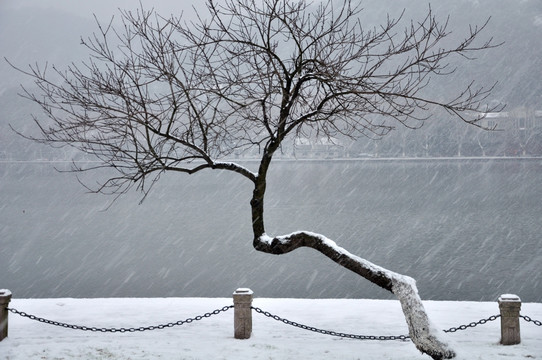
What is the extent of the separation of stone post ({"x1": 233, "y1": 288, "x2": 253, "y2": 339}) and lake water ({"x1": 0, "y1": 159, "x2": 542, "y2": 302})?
13.3 meters

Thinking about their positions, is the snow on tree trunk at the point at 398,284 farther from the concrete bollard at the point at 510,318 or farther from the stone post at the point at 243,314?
the concrete bollard at the point at 510,318

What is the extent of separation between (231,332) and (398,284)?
2.55 m

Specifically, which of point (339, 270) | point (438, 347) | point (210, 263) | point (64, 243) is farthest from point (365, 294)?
point (64, 243)

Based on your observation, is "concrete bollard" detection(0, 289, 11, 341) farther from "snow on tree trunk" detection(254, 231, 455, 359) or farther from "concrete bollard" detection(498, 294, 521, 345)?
"concrete bollard" detection(498, 294, 521, 345)

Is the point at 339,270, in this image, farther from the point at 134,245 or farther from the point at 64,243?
the point at 64,243

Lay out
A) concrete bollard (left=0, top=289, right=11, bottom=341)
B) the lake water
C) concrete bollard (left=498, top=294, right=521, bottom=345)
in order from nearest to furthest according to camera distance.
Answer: concrete bollard (left=498, top=294, right=521, bottom=345) → concrete bollard (left=0, top=289, right=11, bottom=341) → the lake water

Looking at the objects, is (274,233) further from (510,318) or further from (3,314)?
(510,318)

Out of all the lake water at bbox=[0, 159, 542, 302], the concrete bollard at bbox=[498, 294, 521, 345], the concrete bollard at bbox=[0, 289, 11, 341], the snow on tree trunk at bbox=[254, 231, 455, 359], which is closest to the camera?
the snow on tree trunk at bbox=[254, 231, 455, 359]

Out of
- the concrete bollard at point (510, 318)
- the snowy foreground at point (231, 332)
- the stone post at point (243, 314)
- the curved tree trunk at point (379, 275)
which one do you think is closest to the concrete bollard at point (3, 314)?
the snowy foreground at point (231, 332)

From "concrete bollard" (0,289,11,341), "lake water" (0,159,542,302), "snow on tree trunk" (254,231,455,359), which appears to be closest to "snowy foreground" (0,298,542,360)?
"concrete bollard" (0,289,11,341)

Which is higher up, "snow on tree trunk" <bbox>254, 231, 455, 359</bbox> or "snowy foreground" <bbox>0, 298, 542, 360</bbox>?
"snow on tree trunk" <bbox>254, 231, 455, 359</bbox>

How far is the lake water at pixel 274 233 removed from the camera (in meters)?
21.3

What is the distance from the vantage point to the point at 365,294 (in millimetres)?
19656

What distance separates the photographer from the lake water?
2131 cm
